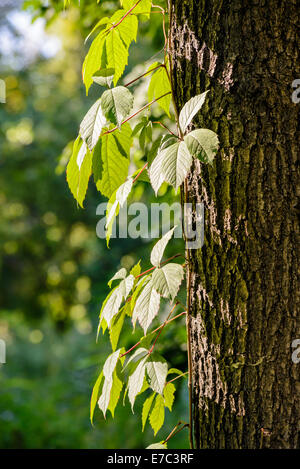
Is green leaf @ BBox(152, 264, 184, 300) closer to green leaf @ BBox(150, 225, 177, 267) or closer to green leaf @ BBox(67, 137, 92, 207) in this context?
green leaf @ BBox(150, 225, 177, 267)

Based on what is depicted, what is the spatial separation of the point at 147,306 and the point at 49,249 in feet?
33.5

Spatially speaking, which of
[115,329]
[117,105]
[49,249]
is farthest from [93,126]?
[49,249]

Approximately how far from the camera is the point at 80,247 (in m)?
11.2

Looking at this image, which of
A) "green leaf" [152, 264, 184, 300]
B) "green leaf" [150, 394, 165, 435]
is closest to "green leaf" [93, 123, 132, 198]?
"green leaf" [152, 264, 184, 300]

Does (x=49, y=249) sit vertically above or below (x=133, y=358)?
above

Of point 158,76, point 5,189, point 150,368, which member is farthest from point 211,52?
point 5,189

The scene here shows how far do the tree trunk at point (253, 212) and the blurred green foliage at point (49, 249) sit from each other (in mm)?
3307

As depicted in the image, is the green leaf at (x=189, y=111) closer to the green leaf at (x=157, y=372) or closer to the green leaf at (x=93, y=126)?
the green leaf at (x=93, y=126)

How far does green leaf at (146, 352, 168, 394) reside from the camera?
869mm

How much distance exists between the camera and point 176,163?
29.3 inches

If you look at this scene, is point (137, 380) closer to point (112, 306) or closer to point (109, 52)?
point (112, 306)

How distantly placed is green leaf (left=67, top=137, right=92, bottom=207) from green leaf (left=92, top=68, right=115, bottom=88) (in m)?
0.13

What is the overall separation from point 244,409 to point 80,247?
34.4 ft
